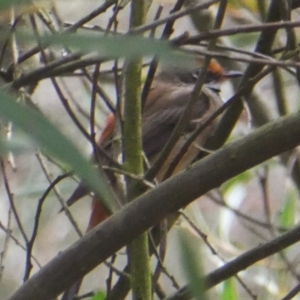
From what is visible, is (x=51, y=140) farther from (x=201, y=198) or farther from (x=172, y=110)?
(x=201, y=198)

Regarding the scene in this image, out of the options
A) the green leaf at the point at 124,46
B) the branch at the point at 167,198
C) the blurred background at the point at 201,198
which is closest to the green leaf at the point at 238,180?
the blurred background at the point at 201,198

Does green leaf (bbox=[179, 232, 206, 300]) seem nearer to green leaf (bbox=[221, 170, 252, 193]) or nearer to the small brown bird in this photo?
green leaf (bbox=[221, 170, 252, 193])

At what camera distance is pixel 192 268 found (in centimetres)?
61

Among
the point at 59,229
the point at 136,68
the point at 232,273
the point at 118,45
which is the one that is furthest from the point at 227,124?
the point at 59,229

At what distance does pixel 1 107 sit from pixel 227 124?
61.3 inches

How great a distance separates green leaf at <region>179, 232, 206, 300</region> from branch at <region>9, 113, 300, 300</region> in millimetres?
545

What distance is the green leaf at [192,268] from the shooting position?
57 cm

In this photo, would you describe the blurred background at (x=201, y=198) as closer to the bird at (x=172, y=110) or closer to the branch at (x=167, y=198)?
the bird at (x=172, y=110)

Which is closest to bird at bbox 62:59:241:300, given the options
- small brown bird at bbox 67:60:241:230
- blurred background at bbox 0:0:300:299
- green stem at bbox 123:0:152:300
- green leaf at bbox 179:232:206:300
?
small brown bird at bbox 67:60:241:230

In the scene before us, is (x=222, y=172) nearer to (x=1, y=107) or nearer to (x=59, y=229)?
(x=1, y=107)

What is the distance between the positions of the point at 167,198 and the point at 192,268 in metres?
0.62

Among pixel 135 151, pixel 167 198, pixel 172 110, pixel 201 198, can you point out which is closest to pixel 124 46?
pixel 167 198

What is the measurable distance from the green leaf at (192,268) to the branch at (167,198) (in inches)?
21.4

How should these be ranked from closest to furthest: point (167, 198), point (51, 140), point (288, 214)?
point (51, 140) < point (167, 198) < point (288, 214)
